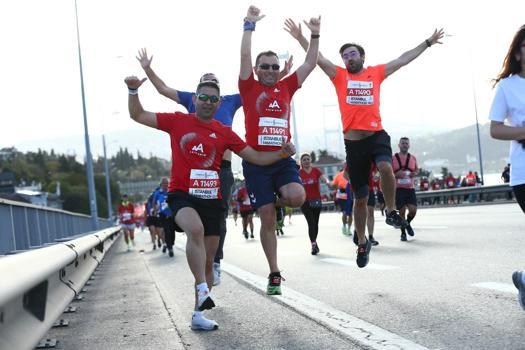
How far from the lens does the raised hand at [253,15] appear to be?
7.00m

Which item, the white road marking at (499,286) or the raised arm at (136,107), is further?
the white road marking at (499,286)

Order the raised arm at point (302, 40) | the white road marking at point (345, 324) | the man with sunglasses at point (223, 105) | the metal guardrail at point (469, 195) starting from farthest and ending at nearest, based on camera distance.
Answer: the metal guardrail at point (469, 195) → the man with sunglasses at point (223, 105) → the raised arm at point (302, 40) → the white road marking at point (345, 324)

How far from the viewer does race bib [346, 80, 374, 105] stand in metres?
8.01

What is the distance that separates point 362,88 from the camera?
804 cm

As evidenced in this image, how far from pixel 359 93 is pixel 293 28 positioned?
38.1 inches

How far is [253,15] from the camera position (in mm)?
7012

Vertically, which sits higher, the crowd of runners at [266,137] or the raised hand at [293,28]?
the raised hand at [293,28]

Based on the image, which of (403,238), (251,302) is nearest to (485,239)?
(403,238)

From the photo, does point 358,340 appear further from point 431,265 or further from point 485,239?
point 485,239

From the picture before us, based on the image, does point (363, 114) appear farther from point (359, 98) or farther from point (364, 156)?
point (364, 156)

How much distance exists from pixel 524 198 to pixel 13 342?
10.6ft

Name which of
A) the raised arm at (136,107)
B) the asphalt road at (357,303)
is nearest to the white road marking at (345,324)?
the asphalt road at (357,303)

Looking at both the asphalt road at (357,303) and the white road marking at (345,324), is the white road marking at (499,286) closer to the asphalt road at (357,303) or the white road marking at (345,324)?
the asphalt road at (357,303)

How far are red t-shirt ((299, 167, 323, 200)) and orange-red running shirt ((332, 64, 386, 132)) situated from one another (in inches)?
256
